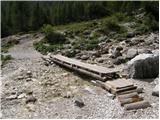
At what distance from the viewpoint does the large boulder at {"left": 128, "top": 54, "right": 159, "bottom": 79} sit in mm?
18781

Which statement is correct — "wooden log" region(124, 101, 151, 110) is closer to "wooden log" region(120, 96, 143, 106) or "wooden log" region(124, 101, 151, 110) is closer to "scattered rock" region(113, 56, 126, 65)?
"wooden log" region(120, 96, 143, 106)

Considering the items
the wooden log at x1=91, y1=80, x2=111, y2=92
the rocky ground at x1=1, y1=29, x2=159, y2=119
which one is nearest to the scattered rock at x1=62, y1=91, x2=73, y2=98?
the rocky ground at x1=1, y1=29, x2=159, y2=119

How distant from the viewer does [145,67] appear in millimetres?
18891

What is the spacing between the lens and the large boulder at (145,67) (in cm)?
1878

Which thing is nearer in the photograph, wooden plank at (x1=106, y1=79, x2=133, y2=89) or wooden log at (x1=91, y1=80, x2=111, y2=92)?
wooden plank at (x1=106, y1=79, x2=133, y2=89)

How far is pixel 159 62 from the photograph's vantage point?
18453mm

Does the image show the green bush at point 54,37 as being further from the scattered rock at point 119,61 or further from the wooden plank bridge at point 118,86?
the wooden plank bridge at point 118,86

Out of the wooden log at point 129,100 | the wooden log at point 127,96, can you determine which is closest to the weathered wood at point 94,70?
the wooden log at point 127,96

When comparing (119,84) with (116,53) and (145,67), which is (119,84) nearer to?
(145,67)

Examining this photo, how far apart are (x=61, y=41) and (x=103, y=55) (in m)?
19.1

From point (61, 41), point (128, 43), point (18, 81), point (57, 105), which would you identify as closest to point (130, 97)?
point (57, 105)

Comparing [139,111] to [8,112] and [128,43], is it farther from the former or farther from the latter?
[128,43]

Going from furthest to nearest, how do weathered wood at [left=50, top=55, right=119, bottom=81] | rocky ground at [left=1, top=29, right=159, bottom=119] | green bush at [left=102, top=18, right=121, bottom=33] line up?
green bush at [left=102, top=18, right=121, bottom=33], weathered wood at [left=50, top=55, right=119, bottom=81], rocky ground at [left=1, top=29, right=159, bottom=119]

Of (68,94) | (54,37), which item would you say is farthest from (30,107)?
(54,37)
